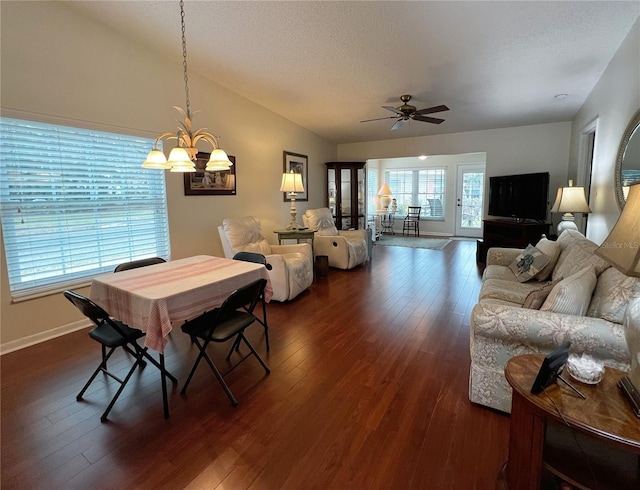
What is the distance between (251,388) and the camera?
2178 mm

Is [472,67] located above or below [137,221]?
above

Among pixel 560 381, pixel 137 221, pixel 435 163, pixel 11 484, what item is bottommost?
pixel 11 484

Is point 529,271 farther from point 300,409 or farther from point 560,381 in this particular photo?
point 300,409

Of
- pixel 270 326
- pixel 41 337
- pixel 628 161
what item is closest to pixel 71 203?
pixel 41 337

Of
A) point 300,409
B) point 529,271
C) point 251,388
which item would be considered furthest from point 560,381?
point 529,271

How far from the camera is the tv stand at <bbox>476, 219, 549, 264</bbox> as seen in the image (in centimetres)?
516

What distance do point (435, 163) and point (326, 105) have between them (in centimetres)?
565

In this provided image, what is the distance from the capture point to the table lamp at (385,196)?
31.6ft

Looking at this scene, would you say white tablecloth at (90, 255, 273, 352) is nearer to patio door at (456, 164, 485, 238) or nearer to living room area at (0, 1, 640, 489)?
living room area at (0, 1, 640, 489)

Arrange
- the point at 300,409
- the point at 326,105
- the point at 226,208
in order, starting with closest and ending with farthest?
1. the point at 300,409
2. the point at 226,208
3. the point at 326,105

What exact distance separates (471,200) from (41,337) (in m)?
9.65

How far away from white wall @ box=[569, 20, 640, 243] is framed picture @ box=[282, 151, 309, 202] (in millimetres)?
4400

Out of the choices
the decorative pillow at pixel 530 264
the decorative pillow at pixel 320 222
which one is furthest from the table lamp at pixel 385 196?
the decorative pillow at pixel 530 264

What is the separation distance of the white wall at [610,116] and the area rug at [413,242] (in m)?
3.66
